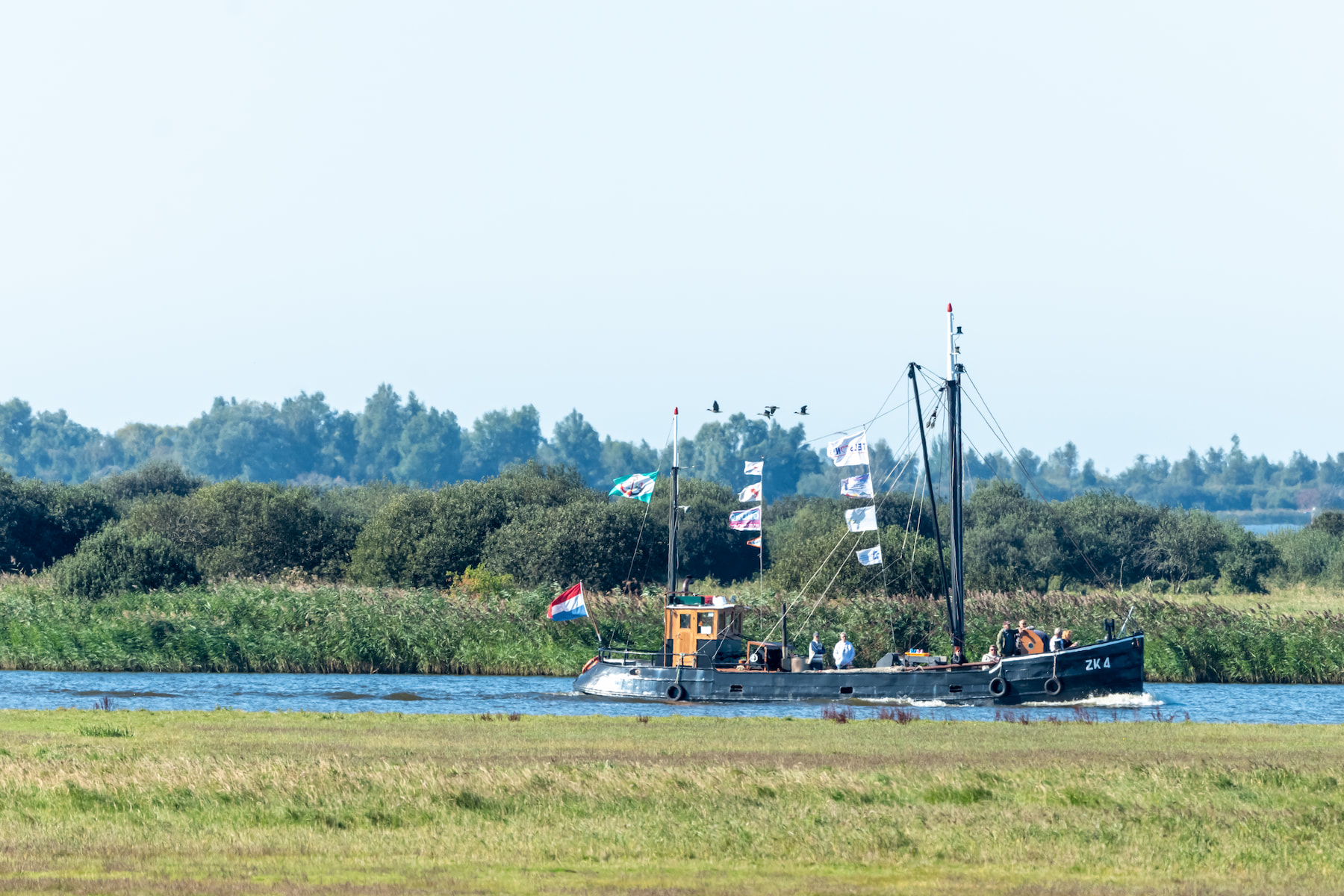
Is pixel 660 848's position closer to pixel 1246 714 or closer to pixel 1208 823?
pixel 1208 823

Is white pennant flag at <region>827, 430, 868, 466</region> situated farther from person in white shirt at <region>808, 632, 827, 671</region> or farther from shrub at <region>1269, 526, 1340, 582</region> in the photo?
shrub at <region>1269, 526, 1340, 582</region>

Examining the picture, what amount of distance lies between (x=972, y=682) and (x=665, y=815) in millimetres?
27016

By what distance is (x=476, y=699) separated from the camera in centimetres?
4744

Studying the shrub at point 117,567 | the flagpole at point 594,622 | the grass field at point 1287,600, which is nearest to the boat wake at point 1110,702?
the flagpole at point 594,622

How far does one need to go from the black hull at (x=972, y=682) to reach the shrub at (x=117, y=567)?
24141 mm

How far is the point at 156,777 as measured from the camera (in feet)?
82.7

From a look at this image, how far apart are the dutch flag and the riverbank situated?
29.9ft

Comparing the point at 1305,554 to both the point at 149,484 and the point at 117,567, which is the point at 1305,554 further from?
the point at 149,484

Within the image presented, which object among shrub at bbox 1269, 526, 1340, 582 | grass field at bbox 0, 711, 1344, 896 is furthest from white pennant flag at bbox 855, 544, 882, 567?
shrub at bbox 1269, 526, 1340, 582

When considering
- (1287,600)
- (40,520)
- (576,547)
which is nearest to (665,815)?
(576,547)

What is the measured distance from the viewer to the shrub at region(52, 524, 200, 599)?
2522 inches

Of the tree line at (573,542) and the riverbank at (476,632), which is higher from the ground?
the tree line at (573,542)

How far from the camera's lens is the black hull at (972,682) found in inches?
1852

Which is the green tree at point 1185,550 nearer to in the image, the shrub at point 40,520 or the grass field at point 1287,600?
the grass field at point 1287,600
